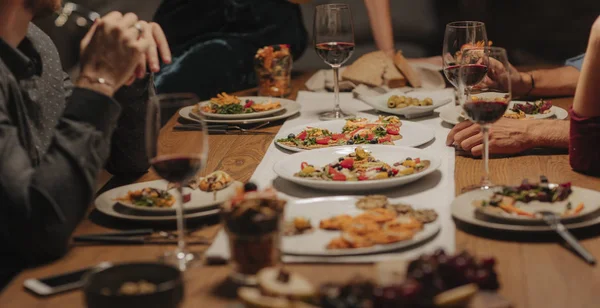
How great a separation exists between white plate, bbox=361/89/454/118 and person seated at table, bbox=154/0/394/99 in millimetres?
547

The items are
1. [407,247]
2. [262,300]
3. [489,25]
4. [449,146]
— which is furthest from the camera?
[489,25]

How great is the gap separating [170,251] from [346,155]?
2.12 feet

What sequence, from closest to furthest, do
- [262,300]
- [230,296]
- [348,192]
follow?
[262,300], [230,296], [348,192]

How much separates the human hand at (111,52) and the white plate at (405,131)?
21.2 inches

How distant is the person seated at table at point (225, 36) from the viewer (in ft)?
10.6

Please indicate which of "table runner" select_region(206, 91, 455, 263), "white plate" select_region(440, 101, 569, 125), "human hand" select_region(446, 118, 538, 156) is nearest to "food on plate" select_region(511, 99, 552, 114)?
"white plate" select_region(440, 101, 569, 125)

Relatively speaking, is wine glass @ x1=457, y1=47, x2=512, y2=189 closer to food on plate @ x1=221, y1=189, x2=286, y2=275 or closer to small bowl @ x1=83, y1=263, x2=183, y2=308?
food on plate @ x1=221, y1=189, x2=286, y2=275

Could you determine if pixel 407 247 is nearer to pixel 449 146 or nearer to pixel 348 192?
pixel 348 192

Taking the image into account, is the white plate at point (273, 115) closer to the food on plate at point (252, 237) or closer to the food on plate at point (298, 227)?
the food on plate at point (298, 227)

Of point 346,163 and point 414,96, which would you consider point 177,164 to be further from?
point 414,96

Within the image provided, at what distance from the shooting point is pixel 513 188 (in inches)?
56.6

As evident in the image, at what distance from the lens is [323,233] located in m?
1.31

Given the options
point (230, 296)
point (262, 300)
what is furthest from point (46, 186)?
point (262, 300)

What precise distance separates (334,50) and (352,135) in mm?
394
